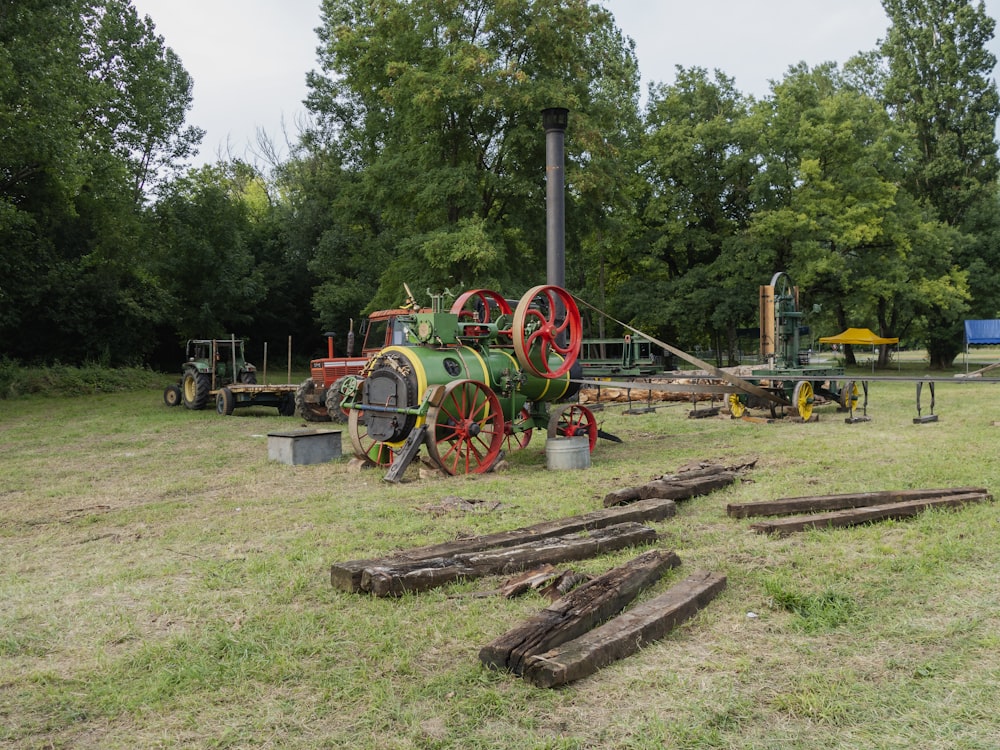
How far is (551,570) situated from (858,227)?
84.8 feet

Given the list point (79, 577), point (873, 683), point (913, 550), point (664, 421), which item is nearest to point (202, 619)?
point (79, 577)

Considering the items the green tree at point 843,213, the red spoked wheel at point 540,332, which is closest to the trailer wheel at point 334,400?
the red spoked wheel at point 540,332

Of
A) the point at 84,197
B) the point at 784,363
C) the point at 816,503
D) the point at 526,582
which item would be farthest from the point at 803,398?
the point at 84,197

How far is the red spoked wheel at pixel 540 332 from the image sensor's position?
850 centimetres

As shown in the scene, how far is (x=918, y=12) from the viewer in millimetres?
30859

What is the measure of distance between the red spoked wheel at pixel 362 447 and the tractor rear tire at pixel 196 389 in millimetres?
9408

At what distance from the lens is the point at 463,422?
330 inches

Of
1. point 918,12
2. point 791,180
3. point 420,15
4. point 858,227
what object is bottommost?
point 858,227

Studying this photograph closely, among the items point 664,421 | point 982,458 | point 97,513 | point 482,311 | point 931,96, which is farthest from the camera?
point 931,96

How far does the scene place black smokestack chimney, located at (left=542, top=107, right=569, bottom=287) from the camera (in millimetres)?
12078

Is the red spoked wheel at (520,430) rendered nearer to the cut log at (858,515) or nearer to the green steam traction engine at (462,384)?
the green steam traction engine at (462,384)

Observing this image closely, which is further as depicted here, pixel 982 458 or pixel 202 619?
pixel 982 458

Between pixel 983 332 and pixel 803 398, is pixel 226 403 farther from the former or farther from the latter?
pixel 983 332

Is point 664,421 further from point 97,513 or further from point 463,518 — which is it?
point 97,513
